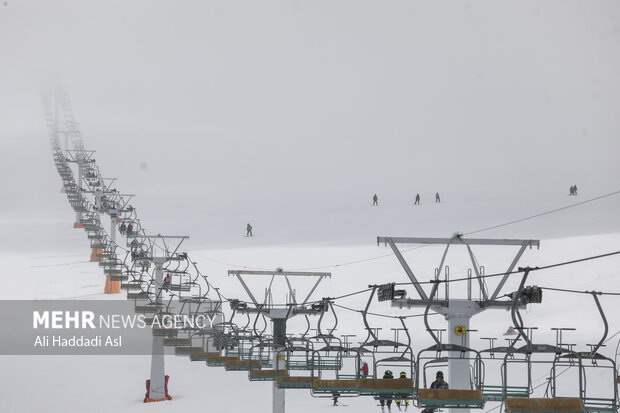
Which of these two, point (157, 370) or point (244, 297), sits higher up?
point (244, 297)

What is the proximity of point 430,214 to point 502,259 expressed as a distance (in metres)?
22.7

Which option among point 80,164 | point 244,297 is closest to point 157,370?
point 244,297

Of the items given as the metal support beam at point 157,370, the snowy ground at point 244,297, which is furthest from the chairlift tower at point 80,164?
the metal support beam at point 157,370

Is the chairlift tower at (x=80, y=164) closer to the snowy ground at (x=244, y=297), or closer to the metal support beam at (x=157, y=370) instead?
the snowy ground at (x=244, y=297)

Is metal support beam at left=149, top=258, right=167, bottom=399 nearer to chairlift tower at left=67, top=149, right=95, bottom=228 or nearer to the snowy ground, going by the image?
the snowy ground

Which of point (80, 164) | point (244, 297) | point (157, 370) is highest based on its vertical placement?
point (80, 164)

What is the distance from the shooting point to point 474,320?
1737 inches

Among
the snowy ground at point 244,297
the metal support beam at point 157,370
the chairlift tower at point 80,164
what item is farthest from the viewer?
the chairlift tower at point 80,164

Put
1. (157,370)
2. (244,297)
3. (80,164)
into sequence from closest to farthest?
1. (157,370)
2. (244,297)
3. (80,164)

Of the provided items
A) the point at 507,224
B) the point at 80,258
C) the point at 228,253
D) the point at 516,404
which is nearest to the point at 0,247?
the point at 80,258

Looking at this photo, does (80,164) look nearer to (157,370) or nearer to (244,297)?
(244,297)

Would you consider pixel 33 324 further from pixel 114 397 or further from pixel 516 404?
pixel 516 404

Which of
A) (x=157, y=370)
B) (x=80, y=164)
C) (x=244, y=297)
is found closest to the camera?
(x=157, y=370)

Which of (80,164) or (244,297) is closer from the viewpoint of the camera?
(244,297)
